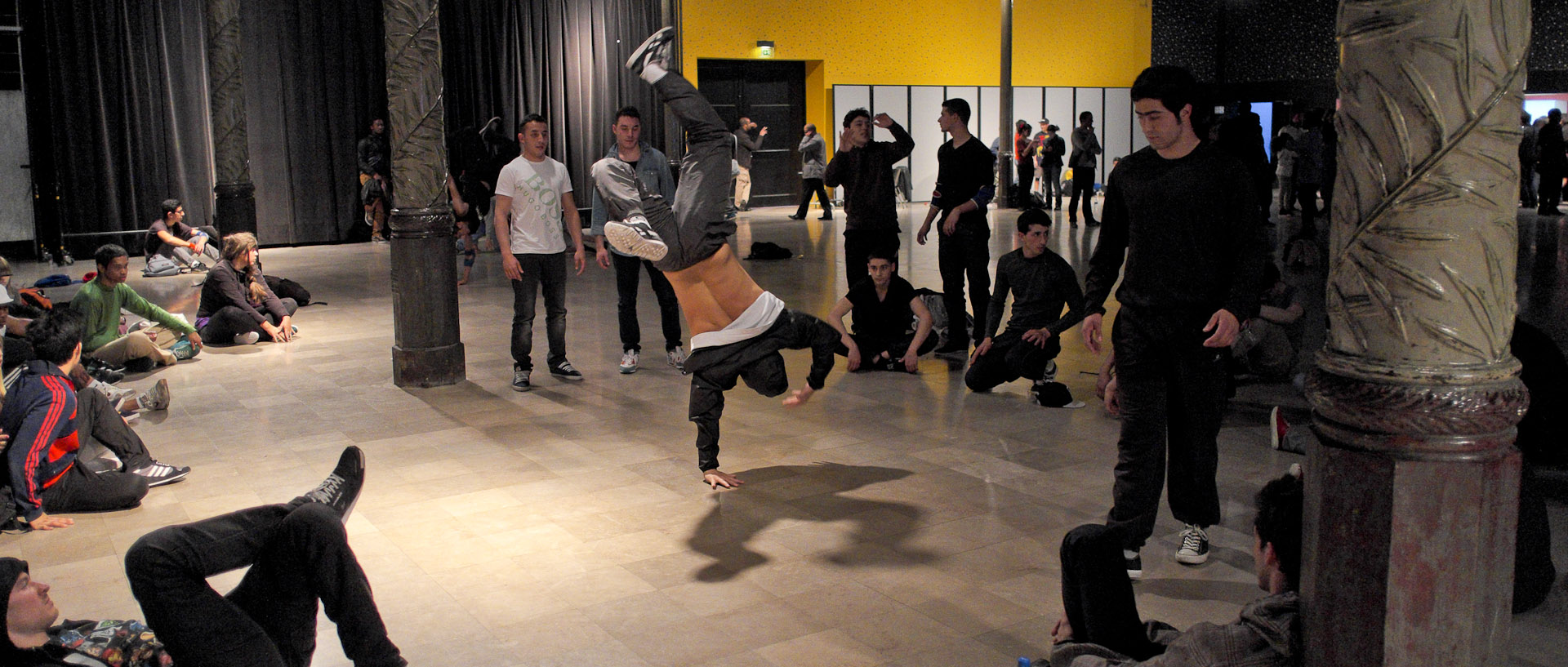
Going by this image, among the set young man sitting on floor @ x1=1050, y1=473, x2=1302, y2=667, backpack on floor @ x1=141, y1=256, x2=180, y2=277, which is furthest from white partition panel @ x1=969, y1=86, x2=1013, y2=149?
young man sitting on floor @ x1=1050, y1=473, x2=1302, y2=667

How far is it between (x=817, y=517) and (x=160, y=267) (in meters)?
10.8

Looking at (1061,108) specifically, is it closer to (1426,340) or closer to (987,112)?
(987,112)

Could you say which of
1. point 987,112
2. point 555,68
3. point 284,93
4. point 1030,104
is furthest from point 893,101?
point 284,93

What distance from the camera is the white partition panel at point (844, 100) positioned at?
21938 mm

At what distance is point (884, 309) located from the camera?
7.59 meters

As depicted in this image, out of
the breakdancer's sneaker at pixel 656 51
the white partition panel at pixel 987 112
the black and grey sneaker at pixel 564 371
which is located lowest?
the black and grey sneaker at pixel 564 371

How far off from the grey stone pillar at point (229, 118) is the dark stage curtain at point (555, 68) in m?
3.60

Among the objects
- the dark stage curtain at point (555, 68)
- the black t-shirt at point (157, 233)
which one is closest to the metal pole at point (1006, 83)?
the dark stage curtain at point (555, 68)

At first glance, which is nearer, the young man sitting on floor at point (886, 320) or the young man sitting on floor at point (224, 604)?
the young man sitting on floor at point (224, 604)

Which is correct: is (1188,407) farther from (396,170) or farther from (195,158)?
(195,158)

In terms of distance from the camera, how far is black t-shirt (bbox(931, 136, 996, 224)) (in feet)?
25.3

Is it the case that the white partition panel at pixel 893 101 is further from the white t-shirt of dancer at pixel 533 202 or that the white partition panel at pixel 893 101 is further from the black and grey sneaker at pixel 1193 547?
the black and grey sneaker at pixel 1193 547

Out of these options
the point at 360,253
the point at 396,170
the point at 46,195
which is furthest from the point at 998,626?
the point at 46,195

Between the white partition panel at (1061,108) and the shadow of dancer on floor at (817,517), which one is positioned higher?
the white partition panel at (1061,108)
